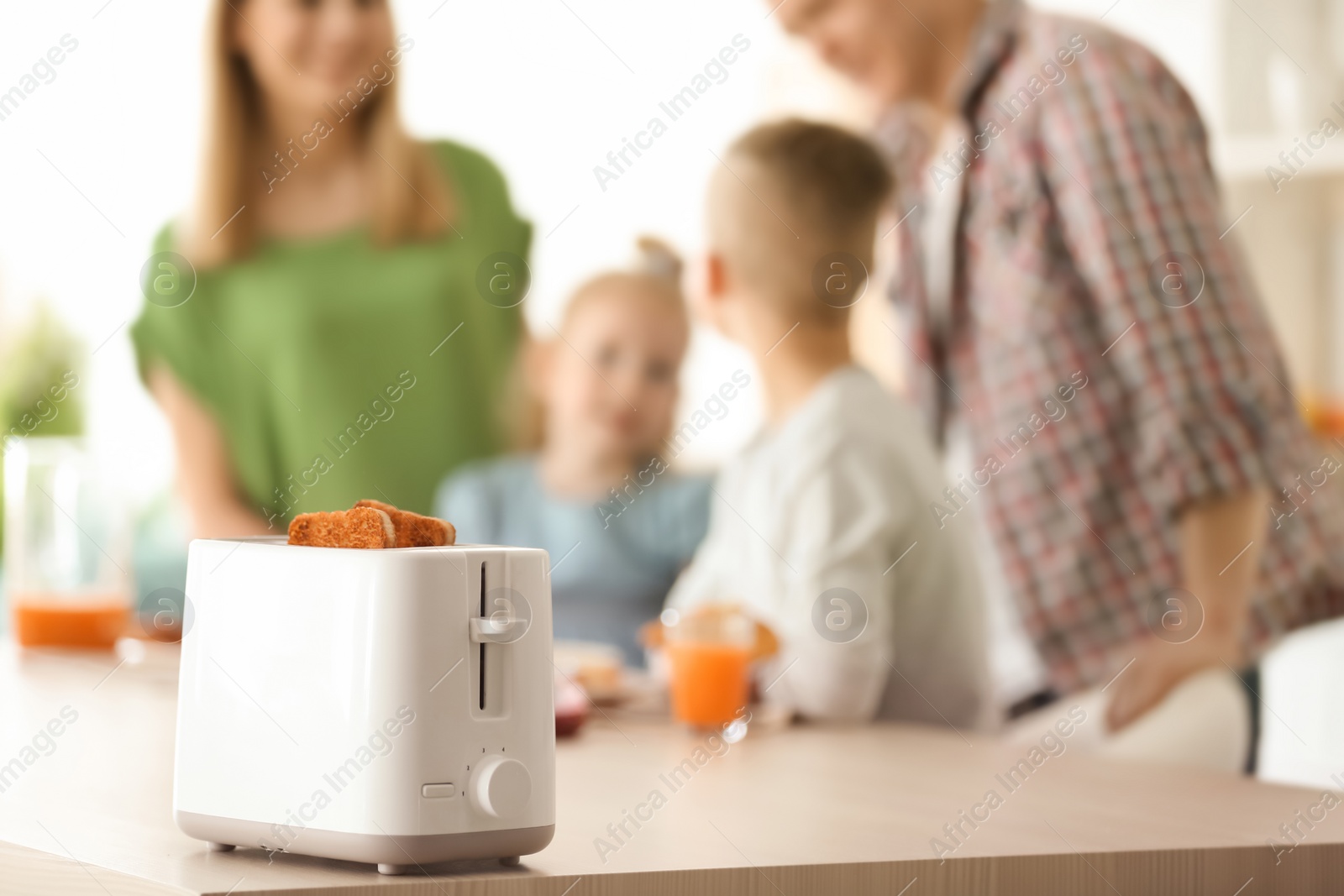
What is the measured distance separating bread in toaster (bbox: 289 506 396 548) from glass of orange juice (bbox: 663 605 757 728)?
52 centimetres

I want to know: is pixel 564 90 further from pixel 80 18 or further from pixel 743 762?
pixel 743 762

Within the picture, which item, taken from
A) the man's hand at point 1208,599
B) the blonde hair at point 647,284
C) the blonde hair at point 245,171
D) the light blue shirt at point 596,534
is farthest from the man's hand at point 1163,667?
the blonde hair at point 245,171

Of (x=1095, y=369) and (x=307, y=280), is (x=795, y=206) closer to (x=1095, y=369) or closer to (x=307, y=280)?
(x=1095, y=369)

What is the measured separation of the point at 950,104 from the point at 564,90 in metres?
0.82

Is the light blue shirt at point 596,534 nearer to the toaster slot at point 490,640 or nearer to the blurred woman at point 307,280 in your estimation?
the blurred woman at point 307,280

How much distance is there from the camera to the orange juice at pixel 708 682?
3.67 ft

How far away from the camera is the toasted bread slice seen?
648 millimetres

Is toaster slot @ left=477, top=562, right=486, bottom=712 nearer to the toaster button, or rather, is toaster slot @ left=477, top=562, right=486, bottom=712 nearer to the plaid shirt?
the toaster button

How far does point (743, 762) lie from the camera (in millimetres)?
963

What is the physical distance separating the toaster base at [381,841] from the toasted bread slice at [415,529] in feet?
0.44

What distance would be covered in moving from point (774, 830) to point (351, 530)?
0.91 ft

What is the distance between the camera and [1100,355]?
6.42 feet

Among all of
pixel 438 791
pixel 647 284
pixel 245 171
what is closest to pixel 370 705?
pixel 438 791

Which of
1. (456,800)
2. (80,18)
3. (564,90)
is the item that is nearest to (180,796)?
(456,800)
